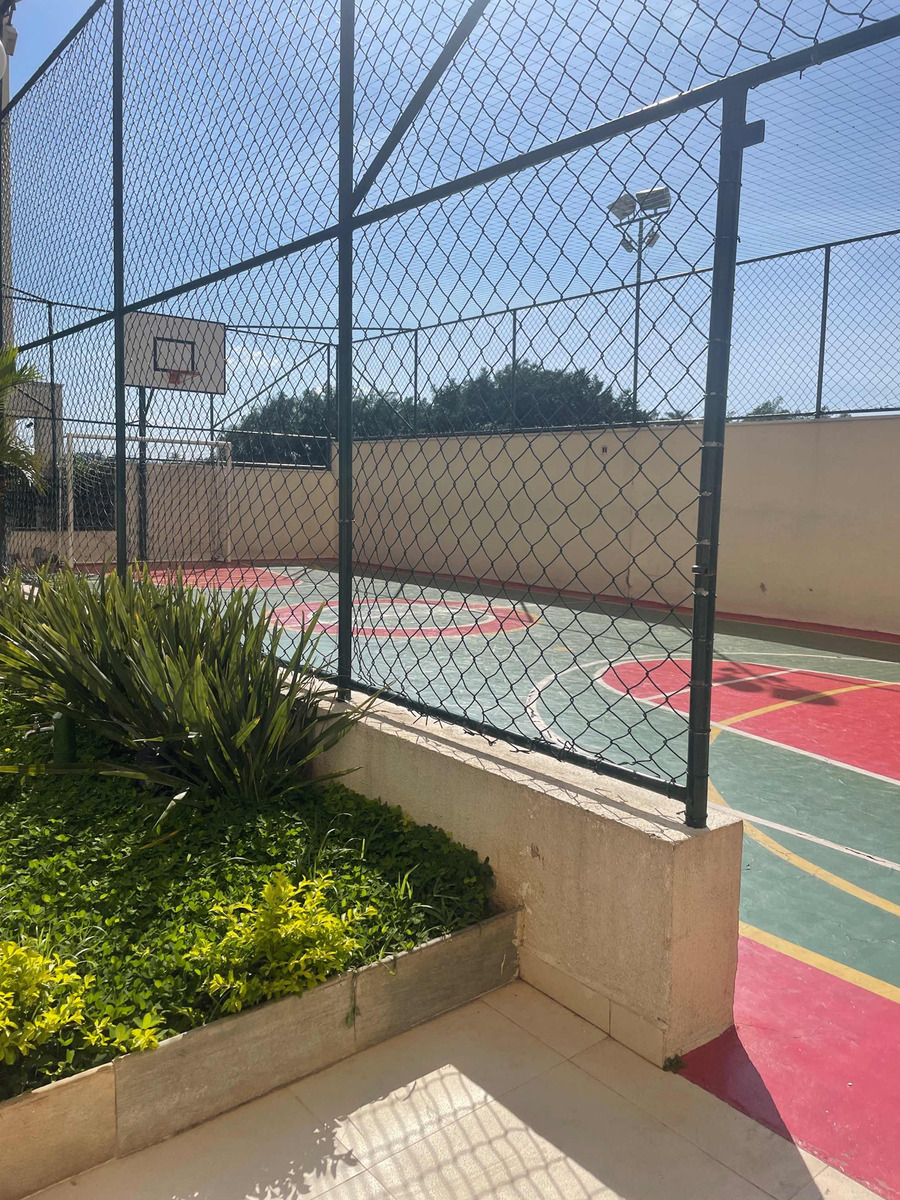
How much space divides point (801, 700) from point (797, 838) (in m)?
2.78

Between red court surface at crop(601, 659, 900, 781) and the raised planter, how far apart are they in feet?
7.08

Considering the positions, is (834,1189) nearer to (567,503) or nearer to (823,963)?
(823,963)

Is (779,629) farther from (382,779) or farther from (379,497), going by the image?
(382,779)

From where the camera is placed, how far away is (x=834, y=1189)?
1.63 metres

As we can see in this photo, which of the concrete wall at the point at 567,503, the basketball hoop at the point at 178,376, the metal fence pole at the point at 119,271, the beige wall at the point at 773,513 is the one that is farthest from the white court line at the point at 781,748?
the concrete wall at the point at 567,503

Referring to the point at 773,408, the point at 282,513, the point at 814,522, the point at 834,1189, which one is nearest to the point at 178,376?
the point at 773,408

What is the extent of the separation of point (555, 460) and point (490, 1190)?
10.8 meters

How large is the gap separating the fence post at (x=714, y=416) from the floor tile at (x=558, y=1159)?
629 mm

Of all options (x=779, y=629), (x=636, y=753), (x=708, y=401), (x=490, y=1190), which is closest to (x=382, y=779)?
(x=490, y=1190)

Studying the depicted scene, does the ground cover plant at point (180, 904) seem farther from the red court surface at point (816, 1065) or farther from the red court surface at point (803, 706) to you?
the red court surface at point (803, 706)

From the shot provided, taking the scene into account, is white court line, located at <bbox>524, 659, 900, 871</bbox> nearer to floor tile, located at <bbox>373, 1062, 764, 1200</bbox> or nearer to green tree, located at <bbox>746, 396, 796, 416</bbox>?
floor tile, located at <bbox>373, 1062, 764, 1200</bbox>

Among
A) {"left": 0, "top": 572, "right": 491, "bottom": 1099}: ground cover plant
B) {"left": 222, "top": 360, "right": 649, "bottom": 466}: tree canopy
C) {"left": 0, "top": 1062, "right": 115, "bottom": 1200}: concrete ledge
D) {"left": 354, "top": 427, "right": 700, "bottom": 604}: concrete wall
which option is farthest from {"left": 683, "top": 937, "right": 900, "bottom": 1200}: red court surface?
{"left": 354, "top": 427, "right": 700, "bottom": 604}: concrete wall

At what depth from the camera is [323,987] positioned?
6.30 ft

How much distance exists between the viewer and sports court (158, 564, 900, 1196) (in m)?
1.92
